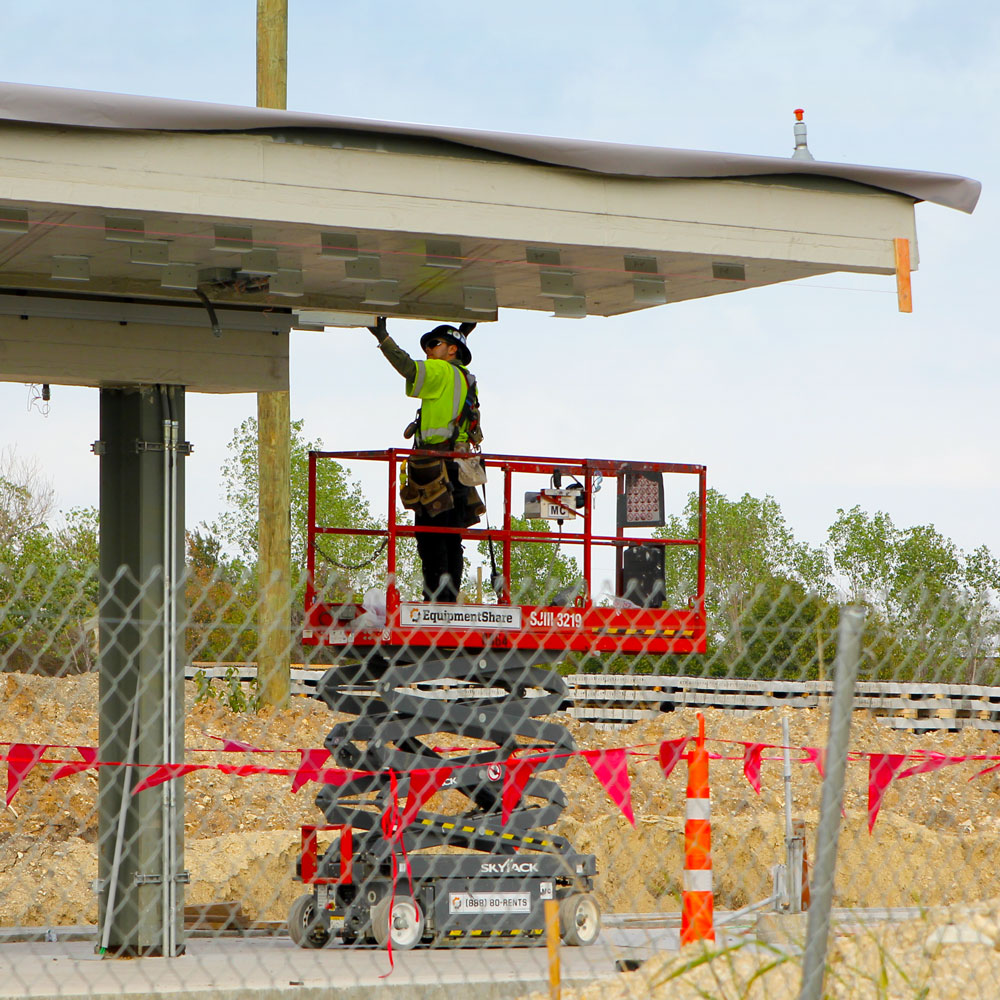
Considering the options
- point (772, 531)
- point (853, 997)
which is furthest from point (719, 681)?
point (772, 531)

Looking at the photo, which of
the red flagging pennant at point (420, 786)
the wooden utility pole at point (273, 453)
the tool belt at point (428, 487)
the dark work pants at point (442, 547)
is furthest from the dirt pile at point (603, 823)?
the tool belt at point (428, 487)

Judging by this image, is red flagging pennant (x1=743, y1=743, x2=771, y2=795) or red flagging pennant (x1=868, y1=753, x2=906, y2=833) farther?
red flagging pennant (x1=743, y1=743, x2=771, y2=795)

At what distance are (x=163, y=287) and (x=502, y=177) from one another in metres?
2.25

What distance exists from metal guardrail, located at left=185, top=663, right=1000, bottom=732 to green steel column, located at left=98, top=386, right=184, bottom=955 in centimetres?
1307

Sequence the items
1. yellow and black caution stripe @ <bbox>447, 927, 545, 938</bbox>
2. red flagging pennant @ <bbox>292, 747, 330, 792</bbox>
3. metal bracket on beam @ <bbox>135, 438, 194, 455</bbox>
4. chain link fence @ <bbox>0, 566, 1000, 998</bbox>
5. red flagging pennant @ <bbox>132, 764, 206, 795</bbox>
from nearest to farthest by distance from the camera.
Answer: chain link fence @ <bbox>0, 566, 1000, 998</bbox>
red flagging pennant @ <bbox>132, 764, 206, 795</bbox>
red flagging pennant @ <bbox>292, 747, 330, 792</bbox>
metal bracket on beam @ <bbox>135, 438, 194, 455</bbox>
yellow and black caution stripe @ <bbox>447, 927, 545, 938</bbox>

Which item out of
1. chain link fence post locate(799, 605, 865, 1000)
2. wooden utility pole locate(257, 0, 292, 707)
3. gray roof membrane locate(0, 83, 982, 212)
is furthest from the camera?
wooden utility pole locate(257, 0, 292, 707)

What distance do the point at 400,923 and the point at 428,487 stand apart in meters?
2.75

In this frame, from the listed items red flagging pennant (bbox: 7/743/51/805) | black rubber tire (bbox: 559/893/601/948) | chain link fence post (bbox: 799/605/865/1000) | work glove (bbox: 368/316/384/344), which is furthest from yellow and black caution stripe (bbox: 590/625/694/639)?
chain link fence post (bbox: 799/605/865/1000)

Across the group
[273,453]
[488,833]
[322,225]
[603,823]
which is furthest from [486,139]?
[603,823]

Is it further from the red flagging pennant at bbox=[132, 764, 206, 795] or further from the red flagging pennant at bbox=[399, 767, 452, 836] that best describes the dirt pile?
the red flagging pennant at bbox=[132, 764, 206, 795]

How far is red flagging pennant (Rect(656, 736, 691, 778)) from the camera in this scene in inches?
310

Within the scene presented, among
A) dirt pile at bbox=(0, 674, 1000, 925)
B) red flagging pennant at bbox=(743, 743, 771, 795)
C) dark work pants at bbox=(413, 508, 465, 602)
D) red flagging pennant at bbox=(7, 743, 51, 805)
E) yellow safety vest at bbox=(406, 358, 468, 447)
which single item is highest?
yellow safety vest at bbox=(406, 358, 468, 447)

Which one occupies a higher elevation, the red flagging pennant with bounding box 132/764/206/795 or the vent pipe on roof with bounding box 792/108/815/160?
the vent pipe on roof with bounding box 792/108/815/160

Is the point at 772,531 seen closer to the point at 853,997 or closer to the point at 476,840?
the point at 476,840
